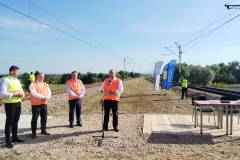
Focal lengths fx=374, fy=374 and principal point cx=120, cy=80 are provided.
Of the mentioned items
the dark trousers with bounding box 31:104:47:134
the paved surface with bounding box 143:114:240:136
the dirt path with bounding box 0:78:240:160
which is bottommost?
the dirt path with bounding box 0:78:240:160

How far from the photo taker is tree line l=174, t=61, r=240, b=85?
358ft

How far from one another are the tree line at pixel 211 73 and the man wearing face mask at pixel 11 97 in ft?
286

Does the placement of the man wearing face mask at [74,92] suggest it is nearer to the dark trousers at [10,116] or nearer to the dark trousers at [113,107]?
the dark trousers at [113,107]

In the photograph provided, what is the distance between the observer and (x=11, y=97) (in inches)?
332

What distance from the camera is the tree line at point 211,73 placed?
109125 millimetres

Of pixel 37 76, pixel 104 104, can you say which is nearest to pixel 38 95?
pixel 37 76

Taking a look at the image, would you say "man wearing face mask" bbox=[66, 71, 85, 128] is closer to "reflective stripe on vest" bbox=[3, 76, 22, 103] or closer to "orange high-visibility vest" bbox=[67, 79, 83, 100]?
"orange high-visibility vest" bbox=[67, 79, 83, 100]

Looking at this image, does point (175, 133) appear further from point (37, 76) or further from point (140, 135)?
point (37, 76)

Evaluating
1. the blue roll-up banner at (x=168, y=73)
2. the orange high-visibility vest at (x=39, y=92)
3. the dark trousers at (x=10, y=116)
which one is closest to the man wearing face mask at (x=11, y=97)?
the dark trousers at (x=10, y=116)

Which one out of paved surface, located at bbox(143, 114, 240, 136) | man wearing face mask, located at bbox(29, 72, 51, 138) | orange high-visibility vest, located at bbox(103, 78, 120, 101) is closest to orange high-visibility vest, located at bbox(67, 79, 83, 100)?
orange high-visibility vest, located at bbox(103, 78, 120, 101)

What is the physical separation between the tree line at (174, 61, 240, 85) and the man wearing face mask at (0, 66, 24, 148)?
87.2 metres

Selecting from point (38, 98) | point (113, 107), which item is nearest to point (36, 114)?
point (38, 98)

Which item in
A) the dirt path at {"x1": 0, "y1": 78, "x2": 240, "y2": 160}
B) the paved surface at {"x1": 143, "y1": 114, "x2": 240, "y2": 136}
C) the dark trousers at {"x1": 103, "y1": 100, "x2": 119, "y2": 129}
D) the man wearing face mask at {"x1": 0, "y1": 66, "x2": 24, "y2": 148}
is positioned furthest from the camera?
the dark trousers at {"x1": 103, "y1": 100, "x2": 119, "y2": 129}

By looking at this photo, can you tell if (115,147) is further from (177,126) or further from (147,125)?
(177,126)
